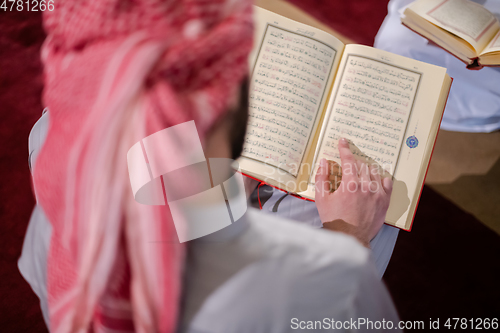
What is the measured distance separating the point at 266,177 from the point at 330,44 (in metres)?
0.38

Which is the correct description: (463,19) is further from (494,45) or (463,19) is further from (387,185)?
(387,185)

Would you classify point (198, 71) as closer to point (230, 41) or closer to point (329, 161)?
point (230, 41)

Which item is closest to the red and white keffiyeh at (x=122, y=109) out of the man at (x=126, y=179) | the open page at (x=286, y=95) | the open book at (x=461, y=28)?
the man at (x=126, y=179)

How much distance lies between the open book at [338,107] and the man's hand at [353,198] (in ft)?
0.09

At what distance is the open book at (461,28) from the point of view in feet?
2.63

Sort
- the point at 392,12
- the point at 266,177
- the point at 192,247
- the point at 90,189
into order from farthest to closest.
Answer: the point at 392,12
the point at 266,177
the point at 192,247
the point at 90,189

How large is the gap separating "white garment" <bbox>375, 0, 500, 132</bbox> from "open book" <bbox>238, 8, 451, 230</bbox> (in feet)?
0.74

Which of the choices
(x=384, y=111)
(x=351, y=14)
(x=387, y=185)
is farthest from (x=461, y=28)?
(x=351, y=14)

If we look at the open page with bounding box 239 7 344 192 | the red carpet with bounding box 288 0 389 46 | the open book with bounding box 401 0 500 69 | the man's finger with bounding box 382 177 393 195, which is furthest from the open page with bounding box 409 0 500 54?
the red carpet with bounding box 288 0 389 46

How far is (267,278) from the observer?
0.39m

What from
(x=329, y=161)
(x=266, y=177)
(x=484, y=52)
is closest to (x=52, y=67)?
(x=266, y=177)

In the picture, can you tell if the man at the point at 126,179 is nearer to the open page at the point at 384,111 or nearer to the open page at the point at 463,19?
the open page at the point at 384,111

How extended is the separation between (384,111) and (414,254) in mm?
814

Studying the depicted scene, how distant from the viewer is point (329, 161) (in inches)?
29.5
